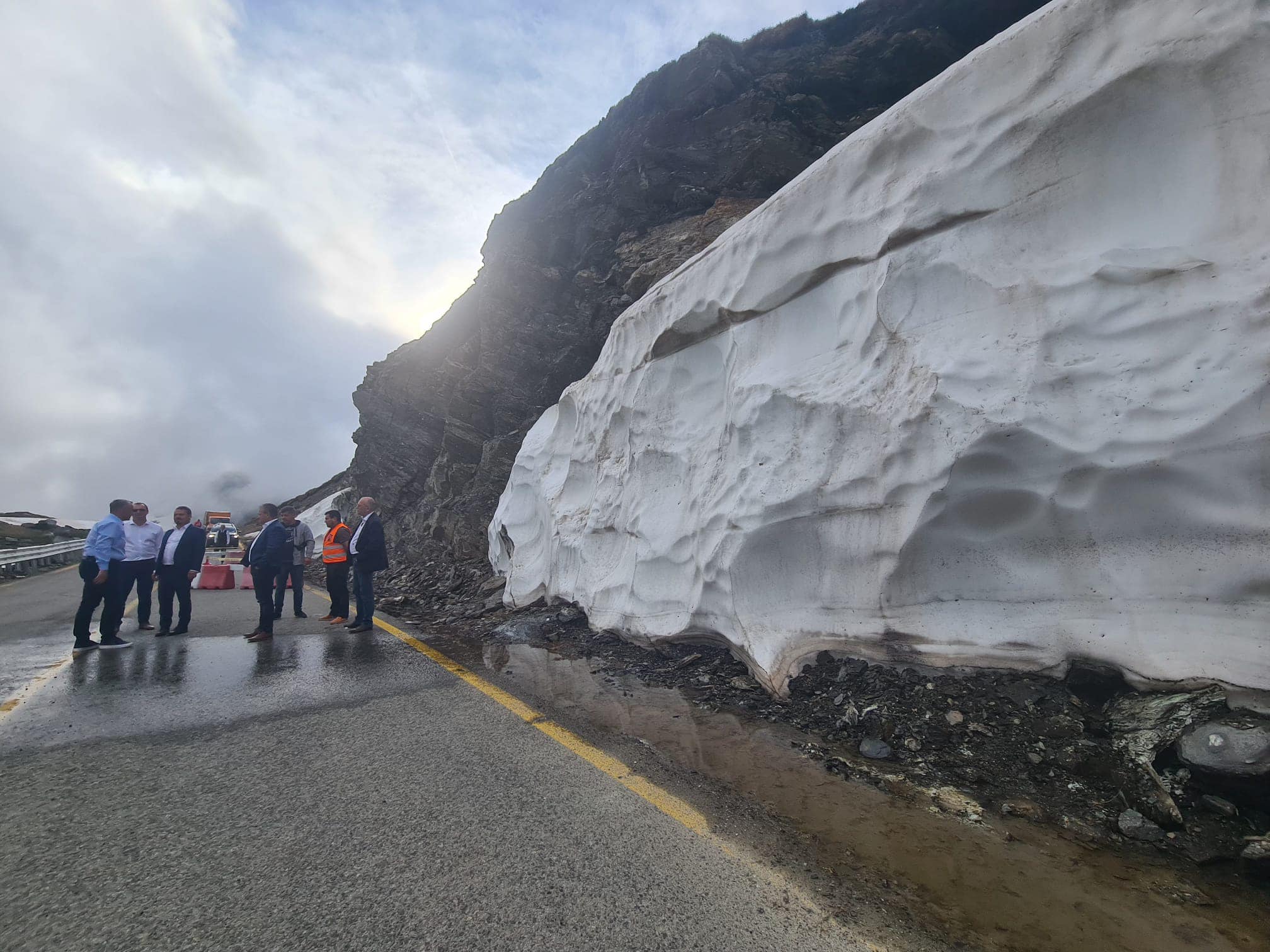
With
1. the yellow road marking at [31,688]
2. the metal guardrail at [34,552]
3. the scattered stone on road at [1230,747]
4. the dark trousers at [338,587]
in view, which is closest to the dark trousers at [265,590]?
the dark trousers at [338,587]

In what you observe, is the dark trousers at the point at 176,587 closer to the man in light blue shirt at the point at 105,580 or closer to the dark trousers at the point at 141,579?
the dark trousers at the point at 141,579

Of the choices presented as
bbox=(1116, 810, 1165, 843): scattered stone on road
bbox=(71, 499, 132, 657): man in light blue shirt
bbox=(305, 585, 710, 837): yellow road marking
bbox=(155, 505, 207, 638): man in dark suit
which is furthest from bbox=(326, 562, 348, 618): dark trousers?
bbox=(1116, 810, 1165, 843): scattered stone on road

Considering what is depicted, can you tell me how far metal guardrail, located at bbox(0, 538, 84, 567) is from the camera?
12750mm

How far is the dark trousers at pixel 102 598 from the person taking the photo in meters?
5.72

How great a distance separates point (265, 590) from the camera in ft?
21.1

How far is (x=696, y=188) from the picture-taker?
1426 cm

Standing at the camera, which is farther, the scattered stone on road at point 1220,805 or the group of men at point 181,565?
the group of men at point 181,565

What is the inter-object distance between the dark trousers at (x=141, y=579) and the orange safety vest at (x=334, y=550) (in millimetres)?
1865

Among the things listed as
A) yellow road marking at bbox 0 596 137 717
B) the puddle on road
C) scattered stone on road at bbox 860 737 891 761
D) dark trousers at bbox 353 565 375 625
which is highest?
dark trousers at bbox 353 565 375 625

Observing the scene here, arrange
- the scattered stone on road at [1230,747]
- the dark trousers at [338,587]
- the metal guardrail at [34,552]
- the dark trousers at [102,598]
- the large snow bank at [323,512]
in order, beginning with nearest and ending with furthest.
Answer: the scattered stone on road at [1230,747], the dark trousers at [102,598], the dark trousers at [338,587], the metal guardrail at [34,552], the large snow bank at [323,512]

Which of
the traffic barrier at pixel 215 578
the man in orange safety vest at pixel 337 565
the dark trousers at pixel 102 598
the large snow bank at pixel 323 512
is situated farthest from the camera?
the large snow bank at pixel 323 512

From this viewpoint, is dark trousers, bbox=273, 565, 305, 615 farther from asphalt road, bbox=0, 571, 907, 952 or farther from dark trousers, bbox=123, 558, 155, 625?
asphalt road, bbox=0, 571, 907, 952

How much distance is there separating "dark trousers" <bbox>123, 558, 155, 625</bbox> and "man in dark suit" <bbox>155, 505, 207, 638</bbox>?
0.13 metres

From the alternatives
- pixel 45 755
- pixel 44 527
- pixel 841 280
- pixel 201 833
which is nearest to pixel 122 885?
pixel 201 833
